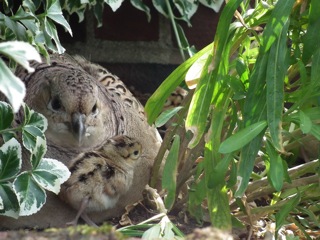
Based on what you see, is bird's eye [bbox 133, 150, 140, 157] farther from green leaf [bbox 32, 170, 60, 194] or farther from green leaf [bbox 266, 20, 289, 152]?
green leaf [bbox 266, 20, 289, 152]

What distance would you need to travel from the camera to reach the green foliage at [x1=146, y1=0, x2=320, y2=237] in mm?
1436

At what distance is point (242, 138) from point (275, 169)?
0.10 meters

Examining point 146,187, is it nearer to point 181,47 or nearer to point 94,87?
point 94,87

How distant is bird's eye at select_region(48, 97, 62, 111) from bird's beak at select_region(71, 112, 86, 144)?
0.15ft

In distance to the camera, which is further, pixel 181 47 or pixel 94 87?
pixel 181 47

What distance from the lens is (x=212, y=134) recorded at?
1.56 m

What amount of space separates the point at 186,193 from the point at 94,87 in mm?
337

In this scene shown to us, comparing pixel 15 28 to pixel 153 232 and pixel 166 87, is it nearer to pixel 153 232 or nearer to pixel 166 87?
pixel 166 87

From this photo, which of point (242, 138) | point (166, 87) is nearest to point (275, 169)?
point (242, 138)

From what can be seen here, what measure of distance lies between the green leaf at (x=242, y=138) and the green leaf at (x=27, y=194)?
15.9 inches

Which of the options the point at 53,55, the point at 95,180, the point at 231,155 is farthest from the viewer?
the point at 53,55

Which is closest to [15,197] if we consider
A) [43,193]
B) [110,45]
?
[43,193]

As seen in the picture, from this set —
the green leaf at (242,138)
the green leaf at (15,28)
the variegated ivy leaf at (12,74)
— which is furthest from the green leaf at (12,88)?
the green leaf at (15,28)

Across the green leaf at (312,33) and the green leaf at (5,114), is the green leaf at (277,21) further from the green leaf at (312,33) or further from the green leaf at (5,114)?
the green leaf at (5,114)
